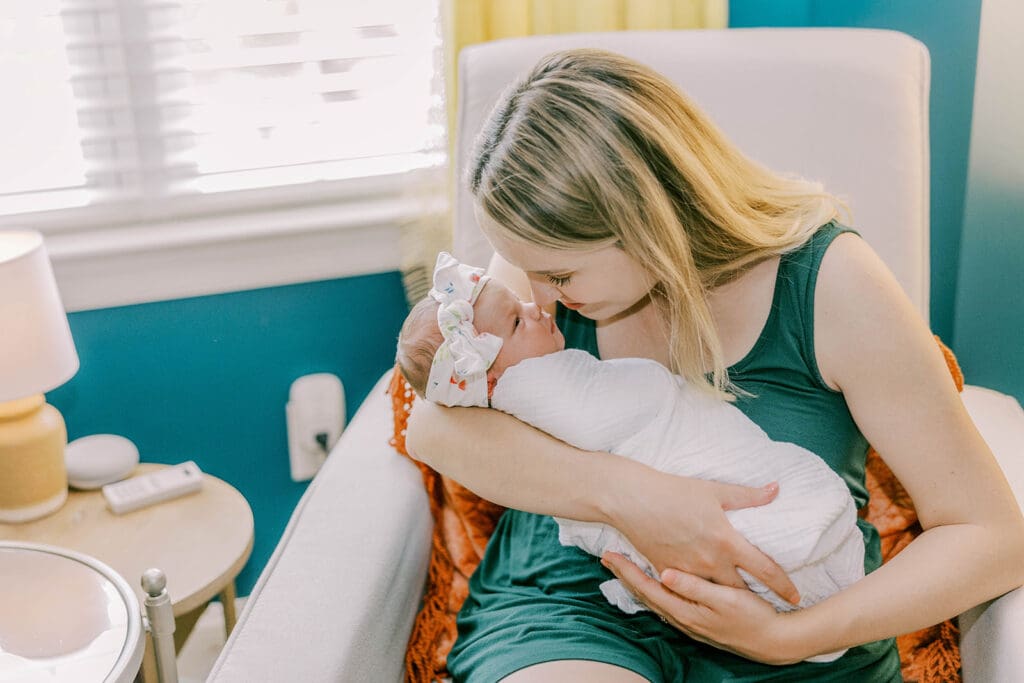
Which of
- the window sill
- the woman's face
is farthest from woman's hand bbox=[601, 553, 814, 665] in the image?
the window sill

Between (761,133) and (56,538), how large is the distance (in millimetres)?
1198

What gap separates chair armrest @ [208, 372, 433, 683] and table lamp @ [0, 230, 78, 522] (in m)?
0.44

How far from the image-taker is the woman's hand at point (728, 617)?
104cm

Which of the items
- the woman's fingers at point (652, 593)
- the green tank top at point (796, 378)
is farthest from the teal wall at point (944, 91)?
the woman's fingers at point (652, 593)

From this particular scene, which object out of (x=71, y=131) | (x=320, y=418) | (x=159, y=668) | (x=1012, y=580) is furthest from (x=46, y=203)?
(x=1012, y=580)

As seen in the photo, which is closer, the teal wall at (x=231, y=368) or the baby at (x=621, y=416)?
the baby at (x=621, y=416)

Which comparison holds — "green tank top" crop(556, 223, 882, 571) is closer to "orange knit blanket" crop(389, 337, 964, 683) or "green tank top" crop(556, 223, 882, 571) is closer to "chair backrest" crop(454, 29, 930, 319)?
"orange knit blanket" crop(389, 337, 964, 683)

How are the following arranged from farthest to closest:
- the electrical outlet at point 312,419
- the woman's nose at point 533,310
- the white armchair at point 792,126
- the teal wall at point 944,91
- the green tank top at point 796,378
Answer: the electrical outlet at point 312,419, the teal wall at point 944,91, the white armchair at point 792,126, the woman's nose at point 533,310, the green tank top at point 796,378

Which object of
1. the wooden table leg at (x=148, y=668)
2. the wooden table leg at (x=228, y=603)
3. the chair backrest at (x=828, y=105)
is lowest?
the wooden table leg at (x=228, y=603)

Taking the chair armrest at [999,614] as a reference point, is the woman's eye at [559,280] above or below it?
above

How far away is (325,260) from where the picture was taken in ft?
6.39

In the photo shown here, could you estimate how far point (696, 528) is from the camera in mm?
1048

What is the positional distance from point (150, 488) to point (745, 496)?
3.31 ft

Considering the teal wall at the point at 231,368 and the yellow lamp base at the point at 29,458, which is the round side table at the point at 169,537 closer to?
the yellow lamp base at the point at 29,458
